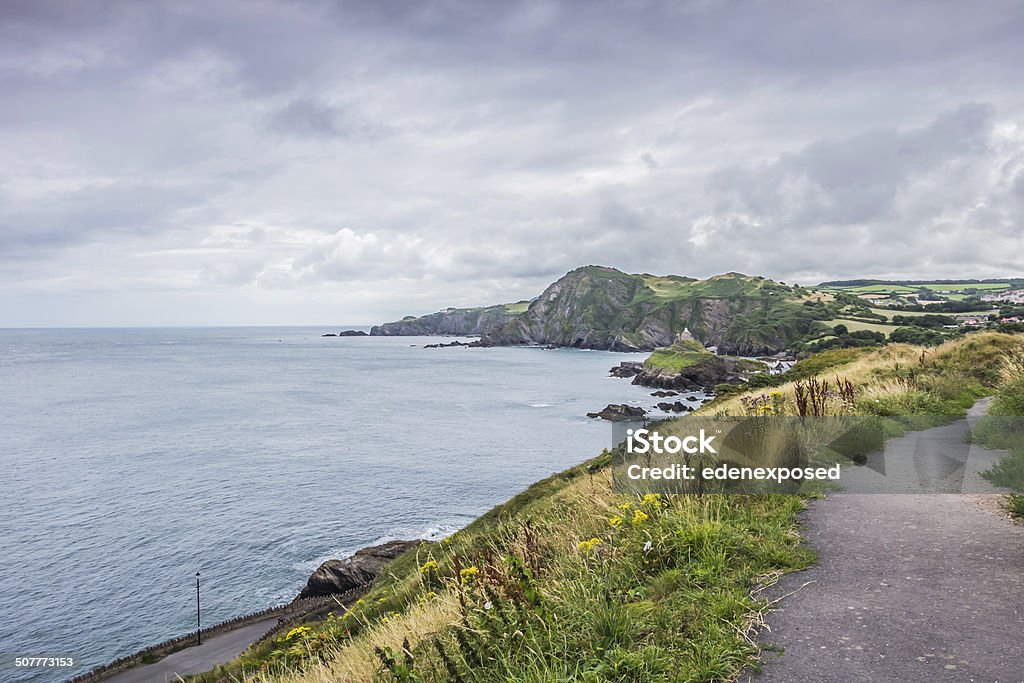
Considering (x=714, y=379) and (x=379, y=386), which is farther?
(x=379, y=386)

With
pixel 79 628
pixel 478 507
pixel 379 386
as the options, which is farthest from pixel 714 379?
pixel 79 628

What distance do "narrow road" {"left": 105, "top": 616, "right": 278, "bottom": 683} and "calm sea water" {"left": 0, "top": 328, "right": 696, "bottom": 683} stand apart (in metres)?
2.33

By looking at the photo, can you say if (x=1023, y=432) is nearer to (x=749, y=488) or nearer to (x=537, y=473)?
(x=749, y=488)

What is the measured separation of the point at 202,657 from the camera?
25.2 metres

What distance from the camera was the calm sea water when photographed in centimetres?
3003

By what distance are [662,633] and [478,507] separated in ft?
125

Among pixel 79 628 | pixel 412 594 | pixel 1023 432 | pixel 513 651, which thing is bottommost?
pixel 79 628

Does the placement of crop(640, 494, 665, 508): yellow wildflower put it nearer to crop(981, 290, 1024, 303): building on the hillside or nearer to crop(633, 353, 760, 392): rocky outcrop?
crop(633, 353, 760, 392): rocky outcrop

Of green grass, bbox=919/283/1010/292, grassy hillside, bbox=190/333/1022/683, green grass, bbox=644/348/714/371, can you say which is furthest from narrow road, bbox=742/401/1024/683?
green grass, bbox=919/283/1010/292

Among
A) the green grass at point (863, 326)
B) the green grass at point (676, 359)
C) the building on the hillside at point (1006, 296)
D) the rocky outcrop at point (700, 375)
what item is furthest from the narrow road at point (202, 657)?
the building on the hillside at point (1006, 296)

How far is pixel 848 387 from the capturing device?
12.1 m

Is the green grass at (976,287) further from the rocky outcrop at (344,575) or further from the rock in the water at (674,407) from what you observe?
the rocky outcrop at (344,575)

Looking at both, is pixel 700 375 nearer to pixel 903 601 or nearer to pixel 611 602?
pixel 903 601

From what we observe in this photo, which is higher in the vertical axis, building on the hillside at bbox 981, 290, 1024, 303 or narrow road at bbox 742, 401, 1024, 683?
building on the hillside at bbox 981, 290, 1024, 303
